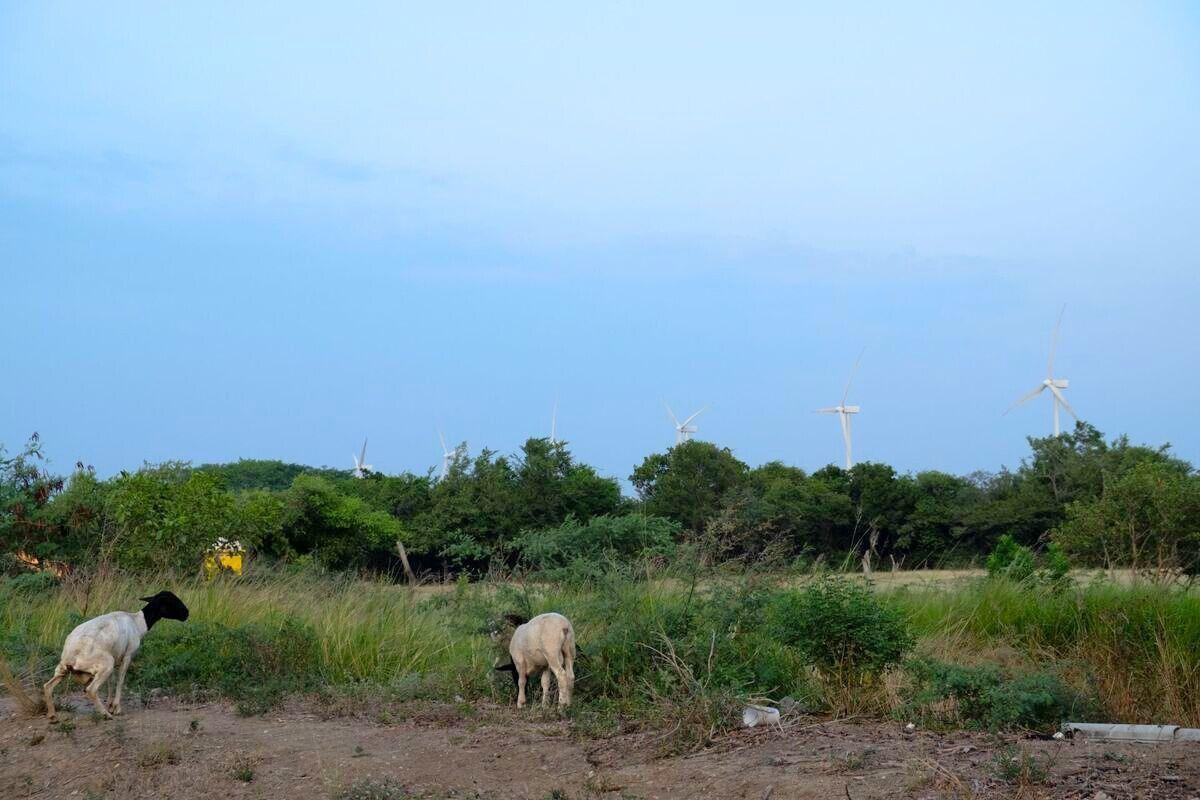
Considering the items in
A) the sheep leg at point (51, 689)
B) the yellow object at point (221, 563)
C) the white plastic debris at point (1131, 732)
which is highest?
the yellow object at point (221, 563)

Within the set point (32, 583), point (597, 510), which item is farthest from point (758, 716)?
point (597, 510)

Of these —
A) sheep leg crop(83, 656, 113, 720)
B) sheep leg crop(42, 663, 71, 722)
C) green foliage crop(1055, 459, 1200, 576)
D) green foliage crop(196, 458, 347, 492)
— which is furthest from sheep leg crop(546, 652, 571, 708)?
green foliage crop(196, 458, 347, 492)

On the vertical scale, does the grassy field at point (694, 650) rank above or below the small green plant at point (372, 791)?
above

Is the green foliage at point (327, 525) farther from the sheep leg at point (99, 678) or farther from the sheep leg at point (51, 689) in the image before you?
the sheep leg at point (99, 678)

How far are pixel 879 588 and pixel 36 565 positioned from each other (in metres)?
12.9

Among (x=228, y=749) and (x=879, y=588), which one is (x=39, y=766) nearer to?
(x=228, y=749)

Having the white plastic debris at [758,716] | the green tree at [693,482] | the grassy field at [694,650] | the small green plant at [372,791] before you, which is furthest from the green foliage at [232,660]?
the green tree at [693,482]

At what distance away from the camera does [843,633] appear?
9.43 metres

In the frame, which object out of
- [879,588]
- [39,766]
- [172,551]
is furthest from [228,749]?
[172,551]

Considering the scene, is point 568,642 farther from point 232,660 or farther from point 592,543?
point 592,543

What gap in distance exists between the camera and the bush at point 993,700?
817 cm

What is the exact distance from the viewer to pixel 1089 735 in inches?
313

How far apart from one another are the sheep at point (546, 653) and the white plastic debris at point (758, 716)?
5.86 ft

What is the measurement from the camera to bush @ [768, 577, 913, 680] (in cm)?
941
